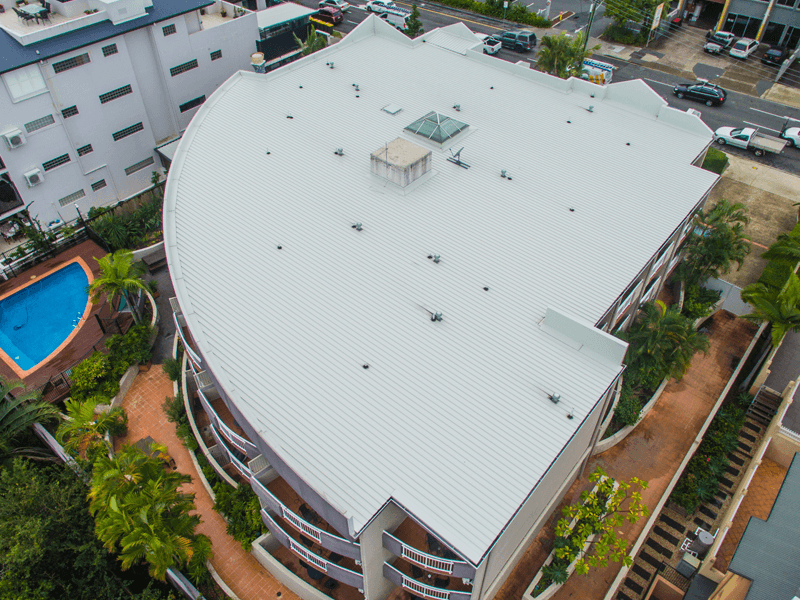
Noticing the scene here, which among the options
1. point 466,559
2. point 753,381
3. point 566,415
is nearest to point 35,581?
point 466,559

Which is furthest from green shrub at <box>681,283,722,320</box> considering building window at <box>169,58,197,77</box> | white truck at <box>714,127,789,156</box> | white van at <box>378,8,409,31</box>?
white van at <box>378,8,409,31</box>

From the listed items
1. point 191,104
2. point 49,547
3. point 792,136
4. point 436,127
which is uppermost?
point 436,127

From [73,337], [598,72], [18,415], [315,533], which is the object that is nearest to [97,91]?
[73,337]

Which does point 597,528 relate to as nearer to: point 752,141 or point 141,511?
point 141,511

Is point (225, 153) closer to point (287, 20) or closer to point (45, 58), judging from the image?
point (45, 58)

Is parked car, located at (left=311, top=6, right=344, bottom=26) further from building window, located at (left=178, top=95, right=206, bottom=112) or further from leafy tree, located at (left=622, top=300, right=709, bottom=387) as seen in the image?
leafy tree, located at (left=622, top=300, right=709, bottom=387)
